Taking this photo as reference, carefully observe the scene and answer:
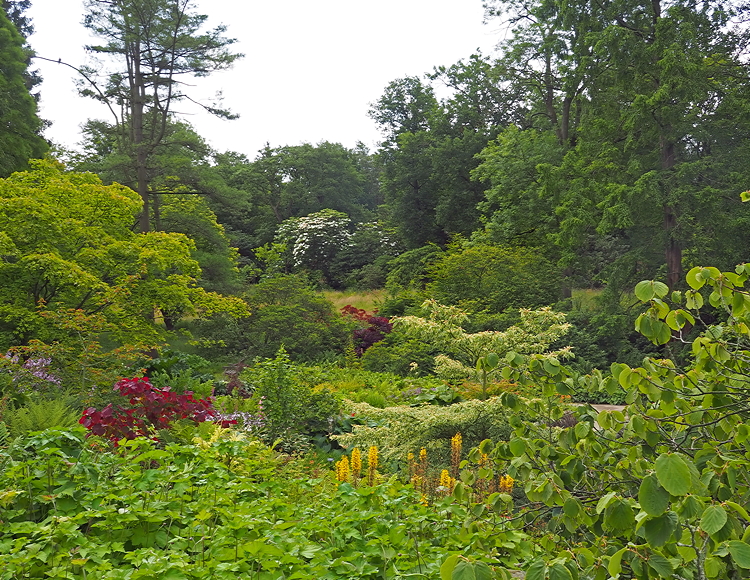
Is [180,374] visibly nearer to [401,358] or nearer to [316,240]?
[401,358]

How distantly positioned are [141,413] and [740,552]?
4880mm

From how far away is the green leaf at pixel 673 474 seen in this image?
1.00 metres

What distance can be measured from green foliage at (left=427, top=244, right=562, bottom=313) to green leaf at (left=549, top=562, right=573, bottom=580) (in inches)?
461

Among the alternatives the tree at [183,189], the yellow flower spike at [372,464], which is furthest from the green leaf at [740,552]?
the tree at [183,189]

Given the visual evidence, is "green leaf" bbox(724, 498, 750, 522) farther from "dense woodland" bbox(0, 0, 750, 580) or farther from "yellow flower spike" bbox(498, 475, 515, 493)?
"yellow flower spike" bbox(498, 475, 515, 493)

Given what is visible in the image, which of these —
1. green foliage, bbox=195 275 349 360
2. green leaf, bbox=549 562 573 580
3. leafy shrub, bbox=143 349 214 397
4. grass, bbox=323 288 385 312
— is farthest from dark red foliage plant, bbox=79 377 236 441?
grass, bbox=323 288 385 312

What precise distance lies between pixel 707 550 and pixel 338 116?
4179 cm

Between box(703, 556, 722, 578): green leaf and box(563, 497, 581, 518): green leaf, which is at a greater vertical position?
box(703, 556, 722, 578): green leaf

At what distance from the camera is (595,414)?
2.02m

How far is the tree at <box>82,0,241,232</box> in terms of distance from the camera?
12758 millimetres

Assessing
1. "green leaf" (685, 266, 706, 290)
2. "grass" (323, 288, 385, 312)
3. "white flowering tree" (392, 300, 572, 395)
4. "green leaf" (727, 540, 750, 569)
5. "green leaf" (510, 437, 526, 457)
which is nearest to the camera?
"green leaf" (727, 540, 750, 569)

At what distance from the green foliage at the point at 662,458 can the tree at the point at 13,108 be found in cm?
1455

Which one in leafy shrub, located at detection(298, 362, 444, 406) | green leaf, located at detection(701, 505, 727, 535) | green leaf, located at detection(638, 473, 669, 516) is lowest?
leafy shrub, located at detection(298, 362, 444, 406)

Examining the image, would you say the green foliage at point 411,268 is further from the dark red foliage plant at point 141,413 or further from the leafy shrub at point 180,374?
the dark red foliage plant at point 141,413
